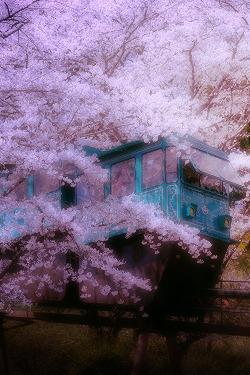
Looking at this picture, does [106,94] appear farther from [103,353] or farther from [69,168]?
[103,353]

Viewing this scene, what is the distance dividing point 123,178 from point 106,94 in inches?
104

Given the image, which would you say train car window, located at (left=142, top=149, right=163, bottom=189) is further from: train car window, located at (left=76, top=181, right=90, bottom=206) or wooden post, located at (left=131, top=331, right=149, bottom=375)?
wooden post, located at (left=131, top=331, right=149, bottom=375)

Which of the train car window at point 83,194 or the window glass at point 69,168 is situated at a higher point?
the window glass at point 69,168

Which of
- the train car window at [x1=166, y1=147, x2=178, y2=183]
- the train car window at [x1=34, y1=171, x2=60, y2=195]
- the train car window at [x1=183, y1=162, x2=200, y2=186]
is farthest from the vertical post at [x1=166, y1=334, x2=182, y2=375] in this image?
the train car window at [x1=34, y1=171, x2=60, y2=195]

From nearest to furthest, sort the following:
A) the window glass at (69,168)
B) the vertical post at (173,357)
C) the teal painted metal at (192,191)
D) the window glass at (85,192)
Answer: the teal painted metal at (192,191) → the vertical post at (173,357) → the window glass at (85,192) → the window glass at (69,168)

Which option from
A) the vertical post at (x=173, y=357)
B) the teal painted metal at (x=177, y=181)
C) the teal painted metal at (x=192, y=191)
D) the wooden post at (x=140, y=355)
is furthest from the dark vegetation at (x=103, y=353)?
the teal painted metal at (x=177, y=181)

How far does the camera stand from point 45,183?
51.3ft

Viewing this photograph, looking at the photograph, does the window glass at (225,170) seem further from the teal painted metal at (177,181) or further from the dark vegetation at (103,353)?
the dark vegetation at (103,353)

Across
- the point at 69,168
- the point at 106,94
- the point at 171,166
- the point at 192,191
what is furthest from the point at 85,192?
the point at 192,191

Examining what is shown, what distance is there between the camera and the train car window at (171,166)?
12438mm

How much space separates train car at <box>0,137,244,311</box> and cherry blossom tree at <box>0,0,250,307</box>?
46 centimetres

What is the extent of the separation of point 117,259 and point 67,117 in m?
4.74

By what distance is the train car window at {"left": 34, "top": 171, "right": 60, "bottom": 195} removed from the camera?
15.2 metres

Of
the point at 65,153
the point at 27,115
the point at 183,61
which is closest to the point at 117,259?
the point at 65,153
